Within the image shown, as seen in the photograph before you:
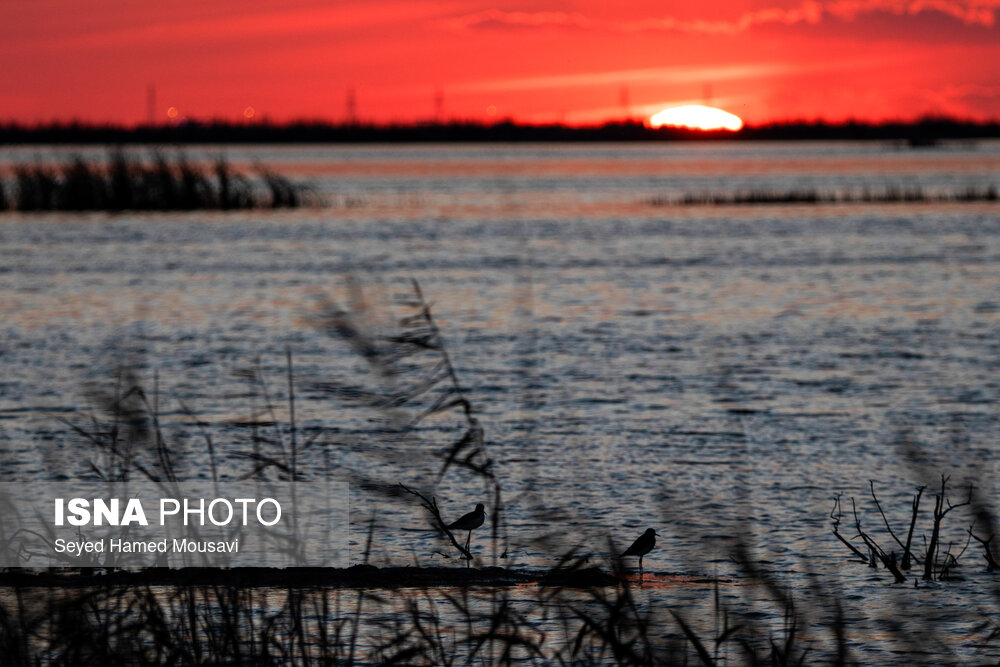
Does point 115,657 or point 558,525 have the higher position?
point 115,657

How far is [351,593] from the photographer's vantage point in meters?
7.12

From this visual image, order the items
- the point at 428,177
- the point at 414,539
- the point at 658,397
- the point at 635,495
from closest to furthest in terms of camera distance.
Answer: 1. the point at 414,539
2. the point at 635,495
3. the point at 658,397
4. the point at 428,177

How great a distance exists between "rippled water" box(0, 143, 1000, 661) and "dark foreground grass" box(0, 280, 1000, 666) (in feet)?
0.89

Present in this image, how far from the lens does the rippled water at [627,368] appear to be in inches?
341

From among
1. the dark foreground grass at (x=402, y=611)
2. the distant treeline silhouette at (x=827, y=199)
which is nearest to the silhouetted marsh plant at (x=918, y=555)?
the dark foreground grass at (x=402, y=611)

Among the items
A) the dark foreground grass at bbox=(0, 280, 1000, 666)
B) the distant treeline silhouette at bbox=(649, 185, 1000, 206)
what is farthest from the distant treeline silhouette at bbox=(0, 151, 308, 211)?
the dark foreground grass at bbox=(0, 280, 1000, 666)

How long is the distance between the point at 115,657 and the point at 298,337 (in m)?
14.0

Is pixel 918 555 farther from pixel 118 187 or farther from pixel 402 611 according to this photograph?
pixel 118 187

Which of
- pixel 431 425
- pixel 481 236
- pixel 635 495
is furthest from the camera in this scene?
pixel 481 236

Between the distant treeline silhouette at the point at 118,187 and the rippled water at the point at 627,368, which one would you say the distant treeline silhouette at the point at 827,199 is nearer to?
the rippled water at the point at 627,368

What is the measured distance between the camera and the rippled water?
8656 mm

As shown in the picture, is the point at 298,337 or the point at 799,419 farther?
the point at 298,337

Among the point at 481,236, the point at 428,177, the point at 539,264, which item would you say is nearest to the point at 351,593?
the point at 539,264

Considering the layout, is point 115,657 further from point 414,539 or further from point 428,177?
point 428,177
